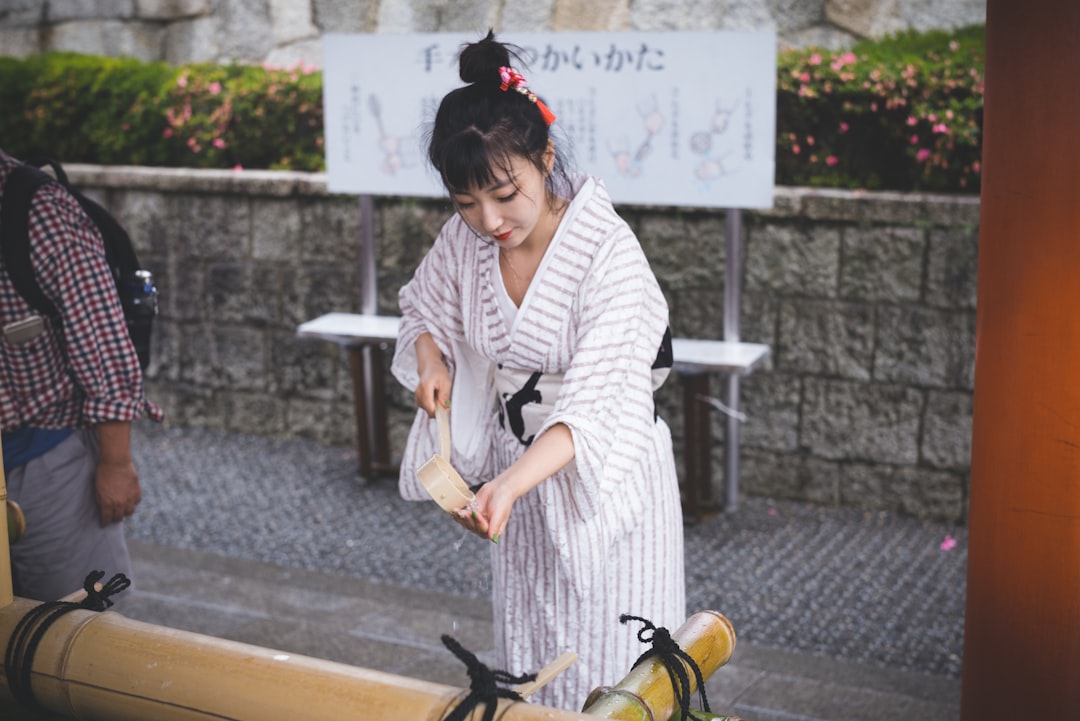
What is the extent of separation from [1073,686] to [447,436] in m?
1.36

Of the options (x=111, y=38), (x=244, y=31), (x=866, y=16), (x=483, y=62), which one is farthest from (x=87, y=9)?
(x=483, y=62)

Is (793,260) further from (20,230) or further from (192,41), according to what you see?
(192,41)

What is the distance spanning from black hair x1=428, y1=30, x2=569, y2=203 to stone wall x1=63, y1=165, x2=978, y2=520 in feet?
11.6

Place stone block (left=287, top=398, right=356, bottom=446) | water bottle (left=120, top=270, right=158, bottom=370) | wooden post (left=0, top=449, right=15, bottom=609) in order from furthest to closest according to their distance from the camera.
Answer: stone block (left=287, top=398, right=356, bottom=446), water bottle (left=120, top=270, right=158, bottom=370), wooden post (left=0, top=449, right=15, bottom=609)

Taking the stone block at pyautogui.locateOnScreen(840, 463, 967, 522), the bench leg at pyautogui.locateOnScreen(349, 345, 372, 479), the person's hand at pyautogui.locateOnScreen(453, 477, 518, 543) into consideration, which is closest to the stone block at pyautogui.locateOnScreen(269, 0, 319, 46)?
the bench leg at pyautogui.locateOnScreen(349, 345, 372, 479)

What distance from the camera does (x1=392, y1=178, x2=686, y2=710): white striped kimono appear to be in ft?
8.25

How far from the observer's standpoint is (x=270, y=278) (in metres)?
7.11

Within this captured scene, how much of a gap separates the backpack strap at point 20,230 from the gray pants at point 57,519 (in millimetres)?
395

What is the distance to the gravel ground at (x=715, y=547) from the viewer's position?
461 centimetres

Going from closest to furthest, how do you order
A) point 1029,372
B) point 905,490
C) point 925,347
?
point 1029,372, point 925,347, point 905,490

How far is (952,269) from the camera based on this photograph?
18.2 feet

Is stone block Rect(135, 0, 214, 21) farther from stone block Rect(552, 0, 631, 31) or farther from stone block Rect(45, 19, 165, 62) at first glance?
stone block Rect(552, 0, 631, 31)

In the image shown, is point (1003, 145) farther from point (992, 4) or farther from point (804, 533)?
point (804, 533)

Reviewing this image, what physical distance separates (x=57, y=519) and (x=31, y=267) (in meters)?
0.65
